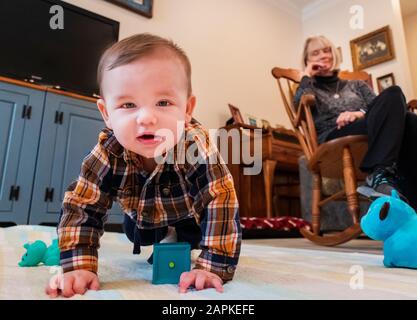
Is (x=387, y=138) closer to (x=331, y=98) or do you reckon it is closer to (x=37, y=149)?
(x=331, y=98)

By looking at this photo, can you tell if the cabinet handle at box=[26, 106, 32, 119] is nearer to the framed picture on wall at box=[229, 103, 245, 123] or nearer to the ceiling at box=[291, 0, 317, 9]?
the framed picture on wall at box=[229, 103, 245, 123]

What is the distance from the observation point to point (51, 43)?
1.85m

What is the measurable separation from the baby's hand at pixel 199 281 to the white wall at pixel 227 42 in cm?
214

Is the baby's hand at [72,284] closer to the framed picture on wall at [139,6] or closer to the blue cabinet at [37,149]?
the blue cabinet at [37,149]

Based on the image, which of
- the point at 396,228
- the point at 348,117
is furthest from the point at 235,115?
the point at 396,228

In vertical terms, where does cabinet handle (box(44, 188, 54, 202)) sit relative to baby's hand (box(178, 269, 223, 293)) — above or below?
above

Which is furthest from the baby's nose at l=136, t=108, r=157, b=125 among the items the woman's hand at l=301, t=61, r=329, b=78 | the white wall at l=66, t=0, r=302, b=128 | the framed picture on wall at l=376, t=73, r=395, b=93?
the framed picture on wall at l=376, t=73, r=395, b=93

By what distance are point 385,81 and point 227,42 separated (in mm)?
1426

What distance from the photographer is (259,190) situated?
2.44 metres

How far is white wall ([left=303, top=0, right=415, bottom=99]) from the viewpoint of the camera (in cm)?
256

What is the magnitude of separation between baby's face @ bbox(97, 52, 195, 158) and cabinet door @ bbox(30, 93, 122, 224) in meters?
1.22
